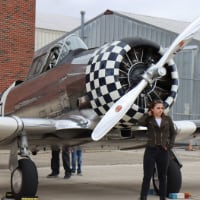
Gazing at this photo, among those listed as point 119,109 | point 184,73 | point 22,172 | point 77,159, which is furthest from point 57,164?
point 184,73

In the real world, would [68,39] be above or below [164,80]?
above

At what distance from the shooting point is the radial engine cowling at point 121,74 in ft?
21.9

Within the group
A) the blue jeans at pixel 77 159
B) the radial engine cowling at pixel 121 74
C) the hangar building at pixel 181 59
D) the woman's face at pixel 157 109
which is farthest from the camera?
the hangar building at pixel 181 59

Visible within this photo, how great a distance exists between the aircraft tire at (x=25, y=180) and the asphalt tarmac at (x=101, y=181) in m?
0.80

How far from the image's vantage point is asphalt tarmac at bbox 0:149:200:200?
8164mm

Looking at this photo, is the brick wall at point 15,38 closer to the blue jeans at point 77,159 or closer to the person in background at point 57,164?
the blue jeans at point 77,159

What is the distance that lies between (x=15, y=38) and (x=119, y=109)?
10561mm

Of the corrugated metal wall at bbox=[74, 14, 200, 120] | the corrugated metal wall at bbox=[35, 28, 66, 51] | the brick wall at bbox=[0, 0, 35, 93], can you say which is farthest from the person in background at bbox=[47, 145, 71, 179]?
the corrugated metal wall at bbox=[35, 28, 66, 51]

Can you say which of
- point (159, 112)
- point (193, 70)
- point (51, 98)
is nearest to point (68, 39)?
point (51, 98)

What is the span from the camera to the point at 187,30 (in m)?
6.79

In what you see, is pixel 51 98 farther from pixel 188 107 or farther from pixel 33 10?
pixel 188 107

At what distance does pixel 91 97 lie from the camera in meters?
6.89

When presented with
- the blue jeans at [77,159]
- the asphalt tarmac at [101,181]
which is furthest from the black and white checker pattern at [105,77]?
the blue jeans at [77,159]

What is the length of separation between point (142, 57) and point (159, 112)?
810mm
